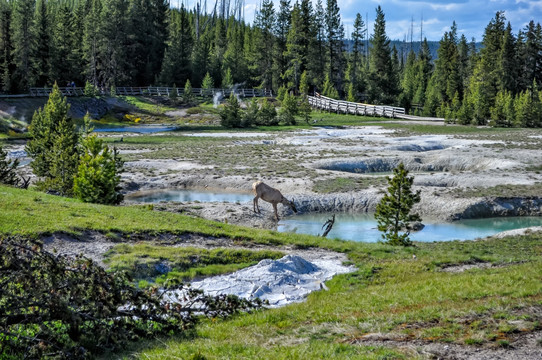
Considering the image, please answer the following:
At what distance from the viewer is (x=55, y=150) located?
1173 inches

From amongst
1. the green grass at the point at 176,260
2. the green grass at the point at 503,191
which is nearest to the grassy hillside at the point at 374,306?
the green grass at the point at 176,260

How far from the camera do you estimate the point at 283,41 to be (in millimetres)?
108062

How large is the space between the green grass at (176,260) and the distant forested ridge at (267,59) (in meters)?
66.7

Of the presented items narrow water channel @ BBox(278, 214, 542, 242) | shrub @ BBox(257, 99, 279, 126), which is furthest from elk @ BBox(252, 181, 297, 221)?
shrub @ BBox(257, 99, 279, 126)

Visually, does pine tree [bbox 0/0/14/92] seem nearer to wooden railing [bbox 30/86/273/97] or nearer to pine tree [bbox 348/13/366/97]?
wooden railing [bbox 30/86/273/97]

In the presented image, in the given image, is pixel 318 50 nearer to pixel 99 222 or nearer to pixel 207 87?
pixel 207 87

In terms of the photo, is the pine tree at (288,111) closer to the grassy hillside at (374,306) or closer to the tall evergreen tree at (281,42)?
the tall evergreen tree at (281,42)

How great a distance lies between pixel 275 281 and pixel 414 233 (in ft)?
50.0

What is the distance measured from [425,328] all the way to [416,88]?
107 m

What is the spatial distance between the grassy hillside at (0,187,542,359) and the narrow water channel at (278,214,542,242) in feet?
22.4

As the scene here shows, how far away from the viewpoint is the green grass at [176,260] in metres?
15.2

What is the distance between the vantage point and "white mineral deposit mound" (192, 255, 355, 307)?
44.8ft

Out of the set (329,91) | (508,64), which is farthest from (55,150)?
(508,64)

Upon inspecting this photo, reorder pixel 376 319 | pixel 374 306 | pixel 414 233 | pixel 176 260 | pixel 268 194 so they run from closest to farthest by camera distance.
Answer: pixel 376 319, pixel 374 306, pixel 176 260, pixel 414 233, pixel 268 194
